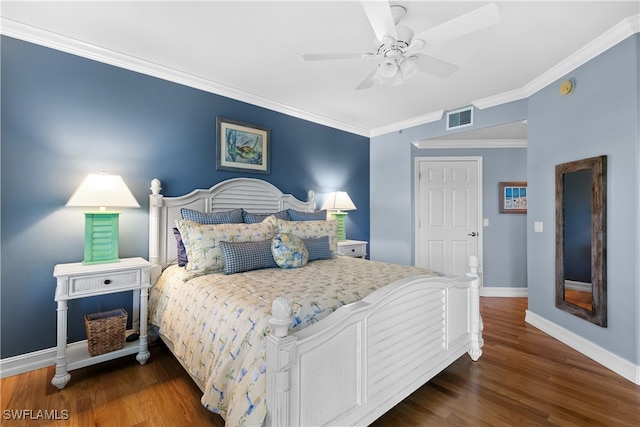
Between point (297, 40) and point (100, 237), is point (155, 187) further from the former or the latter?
point (297, 40)

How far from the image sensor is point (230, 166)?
3.19 meters

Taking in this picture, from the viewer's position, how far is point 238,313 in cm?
151

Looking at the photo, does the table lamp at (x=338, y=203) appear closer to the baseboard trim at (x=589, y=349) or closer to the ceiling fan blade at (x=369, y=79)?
the ceiling fan blade at (x=369, y=79)

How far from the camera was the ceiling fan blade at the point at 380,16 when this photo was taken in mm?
1521

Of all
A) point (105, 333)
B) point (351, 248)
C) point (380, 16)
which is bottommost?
point (105, 333)

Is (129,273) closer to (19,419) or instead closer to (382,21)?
(19,419)

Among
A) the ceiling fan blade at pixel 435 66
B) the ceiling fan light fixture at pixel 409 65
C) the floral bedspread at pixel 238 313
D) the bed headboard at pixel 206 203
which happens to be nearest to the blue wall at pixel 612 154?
the ceiling fan blade at pixel 435 66

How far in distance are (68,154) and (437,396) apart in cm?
325

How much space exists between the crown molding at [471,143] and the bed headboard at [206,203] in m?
2.13

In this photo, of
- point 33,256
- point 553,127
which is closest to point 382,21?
point 553,127

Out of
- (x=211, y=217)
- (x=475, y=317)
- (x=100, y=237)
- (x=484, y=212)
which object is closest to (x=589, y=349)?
(x=475, y=317)

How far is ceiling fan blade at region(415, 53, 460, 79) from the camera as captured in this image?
1.98m

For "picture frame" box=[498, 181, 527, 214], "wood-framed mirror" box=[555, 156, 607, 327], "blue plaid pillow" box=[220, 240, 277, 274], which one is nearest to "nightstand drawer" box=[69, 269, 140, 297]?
"blue plaid pillow" box=[220, 240, 277, 274]

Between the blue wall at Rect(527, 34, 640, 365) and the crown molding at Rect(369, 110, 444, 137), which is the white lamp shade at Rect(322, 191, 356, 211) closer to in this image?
the crown molding at Rect(369, 110, 444, 137)
